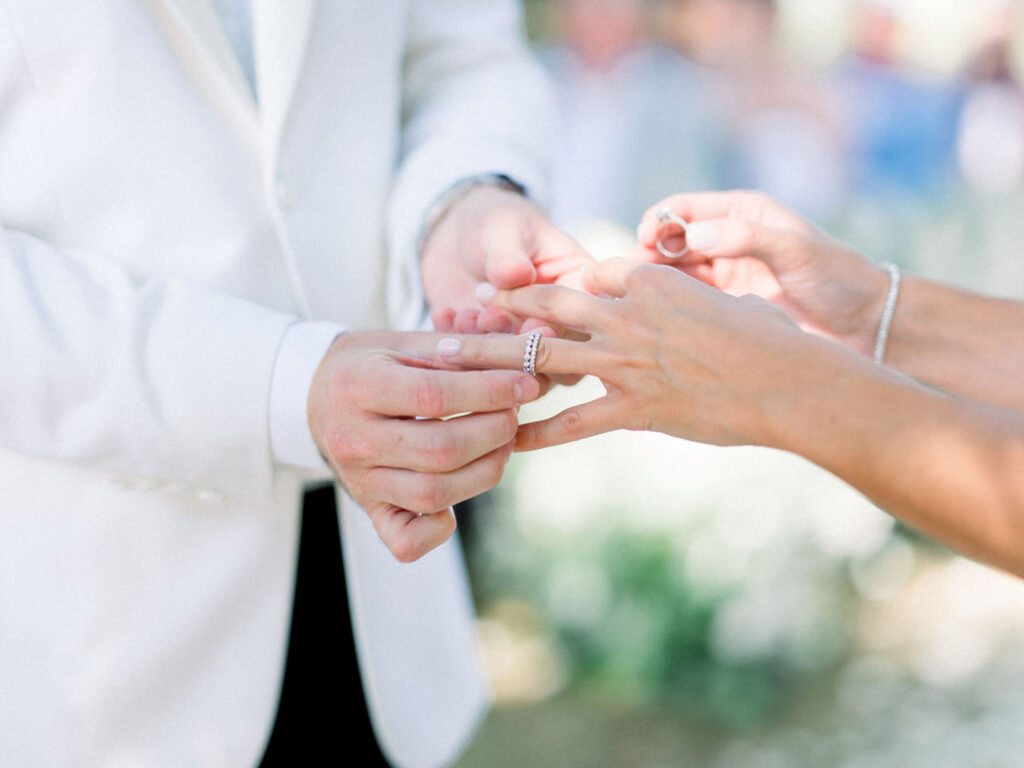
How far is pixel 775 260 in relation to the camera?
1636 mm

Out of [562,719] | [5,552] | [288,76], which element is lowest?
[562,719]

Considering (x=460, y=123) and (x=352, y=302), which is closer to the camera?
(x=352, y=302)

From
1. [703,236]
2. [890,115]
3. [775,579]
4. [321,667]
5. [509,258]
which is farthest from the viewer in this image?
[890,115]

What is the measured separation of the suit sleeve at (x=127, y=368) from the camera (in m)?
1.18

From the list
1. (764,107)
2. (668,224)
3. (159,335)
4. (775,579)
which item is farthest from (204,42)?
(764,107)

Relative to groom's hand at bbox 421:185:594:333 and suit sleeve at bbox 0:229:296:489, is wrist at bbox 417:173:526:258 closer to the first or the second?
groom's hand at bbox 421:185:594:333

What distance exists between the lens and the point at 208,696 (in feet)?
4.63

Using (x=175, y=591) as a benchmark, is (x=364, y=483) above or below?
above

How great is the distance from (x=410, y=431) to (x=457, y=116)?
85 centimetres

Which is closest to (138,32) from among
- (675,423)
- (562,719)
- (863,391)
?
(675,423)

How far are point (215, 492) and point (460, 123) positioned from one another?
2.96 feet

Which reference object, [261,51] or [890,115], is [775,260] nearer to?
[261,51]

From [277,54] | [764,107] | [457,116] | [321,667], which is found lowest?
[321,667]

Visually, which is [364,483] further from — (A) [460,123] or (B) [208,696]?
(A) [460,123]
